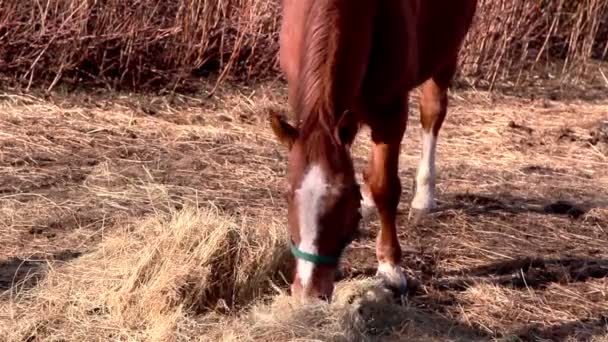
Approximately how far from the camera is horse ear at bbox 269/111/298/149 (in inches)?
121

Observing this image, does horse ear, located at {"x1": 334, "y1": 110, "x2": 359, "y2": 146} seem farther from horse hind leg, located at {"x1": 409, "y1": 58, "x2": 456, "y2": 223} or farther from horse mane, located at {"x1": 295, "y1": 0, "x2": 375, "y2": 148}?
horse hind leg, located at {"x1": 409, "y1": 58, "x2": 456, "y2": 223}

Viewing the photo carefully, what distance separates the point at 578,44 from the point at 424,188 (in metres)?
→ 4.39

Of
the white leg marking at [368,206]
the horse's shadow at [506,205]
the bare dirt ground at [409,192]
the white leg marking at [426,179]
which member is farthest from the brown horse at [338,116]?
the horse's shadow at [506,205]

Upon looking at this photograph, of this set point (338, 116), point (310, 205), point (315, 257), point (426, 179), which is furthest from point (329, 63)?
point (426, 179)

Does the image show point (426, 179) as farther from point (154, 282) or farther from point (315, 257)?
point (315, 257)

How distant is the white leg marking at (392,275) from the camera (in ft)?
12.9

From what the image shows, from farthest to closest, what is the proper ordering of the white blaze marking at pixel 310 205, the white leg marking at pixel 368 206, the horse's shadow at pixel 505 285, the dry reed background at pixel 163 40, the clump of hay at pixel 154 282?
1. the dry reed background at pixel 163 40
2. the white leg marking at pixel 368 206
3. the horse's shadow at pixel 505 285
4. the clump of hay at pixel 154 282
5. the white blaze marking at pixel 310 205

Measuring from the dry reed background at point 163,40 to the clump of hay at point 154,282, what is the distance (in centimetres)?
331

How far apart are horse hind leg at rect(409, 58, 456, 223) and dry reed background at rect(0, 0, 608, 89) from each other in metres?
2.45

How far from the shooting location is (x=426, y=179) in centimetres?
502

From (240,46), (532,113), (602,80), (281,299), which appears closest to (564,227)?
(281,299)

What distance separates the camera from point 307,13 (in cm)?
336

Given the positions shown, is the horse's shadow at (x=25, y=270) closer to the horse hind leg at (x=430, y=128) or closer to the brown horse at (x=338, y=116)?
the brown horse at (x=338, y=116)

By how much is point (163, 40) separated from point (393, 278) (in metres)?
3.82
